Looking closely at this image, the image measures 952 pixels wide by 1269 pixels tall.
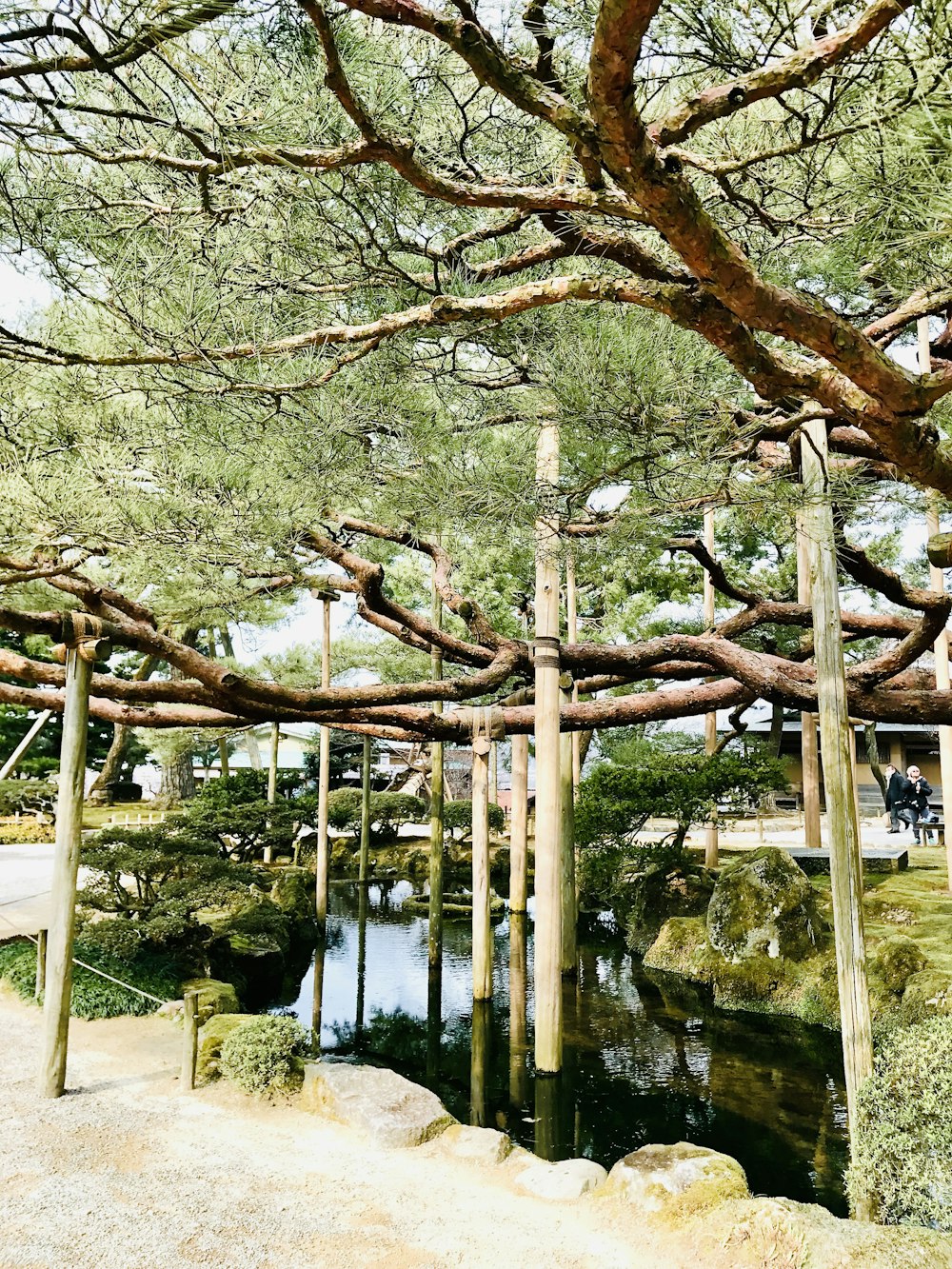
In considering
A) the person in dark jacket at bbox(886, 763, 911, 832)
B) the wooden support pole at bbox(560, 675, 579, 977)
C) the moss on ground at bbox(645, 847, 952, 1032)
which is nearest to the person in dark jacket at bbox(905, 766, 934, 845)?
the person in dark jacket at bbox(886, 763, 911, 832)

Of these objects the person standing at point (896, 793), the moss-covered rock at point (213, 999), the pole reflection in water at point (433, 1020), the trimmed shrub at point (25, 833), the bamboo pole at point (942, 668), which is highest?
the bamboo pole at point (942, 668)

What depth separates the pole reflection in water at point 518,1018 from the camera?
5565 mm

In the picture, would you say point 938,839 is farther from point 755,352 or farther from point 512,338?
A: point 755,352

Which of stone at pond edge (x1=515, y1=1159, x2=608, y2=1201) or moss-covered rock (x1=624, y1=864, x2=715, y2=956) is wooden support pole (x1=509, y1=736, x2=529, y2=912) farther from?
stone at pond edge (x1=515, y1=1159, x2=608, y2=1201)

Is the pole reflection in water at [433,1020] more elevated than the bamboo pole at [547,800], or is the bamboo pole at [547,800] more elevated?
the bamboo pole at [547,800]

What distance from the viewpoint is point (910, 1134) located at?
314cm

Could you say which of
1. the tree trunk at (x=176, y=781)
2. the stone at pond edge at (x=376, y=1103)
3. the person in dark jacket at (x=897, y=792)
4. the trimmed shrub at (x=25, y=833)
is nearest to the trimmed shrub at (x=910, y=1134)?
the stone at pond edge at (x=376, y=1103)

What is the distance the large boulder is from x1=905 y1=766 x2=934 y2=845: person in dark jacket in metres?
4.80

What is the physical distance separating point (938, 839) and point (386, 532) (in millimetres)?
9412

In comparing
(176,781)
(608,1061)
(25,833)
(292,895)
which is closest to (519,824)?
(292,895)

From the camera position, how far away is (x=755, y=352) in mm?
2318

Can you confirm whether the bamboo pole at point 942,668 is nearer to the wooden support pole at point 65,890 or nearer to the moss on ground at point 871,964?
the moss on ground at point 871,964

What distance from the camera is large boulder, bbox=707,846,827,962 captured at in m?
7.05

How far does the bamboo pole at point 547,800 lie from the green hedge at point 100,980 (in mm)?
2401
